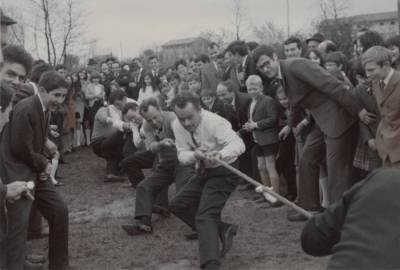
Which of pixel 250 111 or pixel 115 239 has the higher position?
pixel 250 111

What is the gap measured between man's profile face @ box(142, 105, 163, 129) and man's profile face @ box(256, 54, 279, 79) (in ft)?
4.46

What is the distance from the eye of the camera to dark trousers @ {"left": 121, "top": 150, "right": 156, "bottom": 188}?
707 centimetres

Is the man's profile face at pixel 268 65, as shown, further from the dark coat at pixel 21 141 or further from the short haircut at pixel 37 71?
the dark coat at pixel 21 141

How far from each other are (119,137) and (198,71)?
85.9 inches

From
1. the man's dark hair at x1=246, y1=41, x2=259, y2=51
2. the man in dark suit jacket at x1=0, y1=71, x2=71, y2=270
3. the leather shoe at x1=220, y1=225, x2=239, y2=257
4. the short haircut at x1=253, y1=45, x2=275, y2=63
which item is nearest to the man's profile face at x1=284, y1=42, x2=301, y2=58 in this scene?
the short haircut at x1=253, y1=45, x2=275, y2=63

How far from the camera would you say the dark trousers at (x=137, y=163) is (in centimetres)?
707

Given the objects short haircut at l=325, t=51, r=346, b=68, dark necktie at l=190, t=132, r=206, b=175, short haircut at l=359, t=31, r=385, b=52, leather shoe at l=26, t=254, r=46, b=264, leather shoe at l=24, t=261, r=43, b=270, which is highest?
short haircut at l=359, t=31, r=385, b=52

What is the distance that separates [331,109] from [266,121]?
1.35 m

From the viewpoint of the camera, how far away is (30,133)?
455 cm

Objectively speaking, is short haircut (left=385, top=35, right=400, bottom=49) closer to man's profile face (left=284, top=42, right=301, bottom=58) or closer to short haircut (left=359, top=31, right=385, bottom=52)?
short haircut (left=359, top=31, right=385, bottom=52)

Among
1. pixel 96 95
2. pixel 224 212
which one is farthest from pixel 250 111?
pixel 96 95

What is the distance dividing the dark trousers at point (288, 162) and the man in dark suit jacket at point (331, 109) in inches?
51.4

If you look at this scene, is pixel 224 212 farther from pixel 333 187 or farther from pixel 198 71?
pixel 198 71

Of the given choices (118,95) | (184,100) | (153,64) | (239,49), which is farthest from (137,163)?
(153,64)
